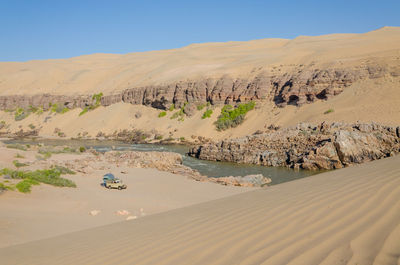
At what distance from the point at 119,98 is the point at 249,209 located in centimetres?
4561

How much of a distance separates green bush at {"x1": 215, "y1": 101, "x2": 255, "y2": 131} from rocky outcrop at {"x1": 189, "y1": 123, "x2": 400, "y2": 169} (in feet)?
31.8

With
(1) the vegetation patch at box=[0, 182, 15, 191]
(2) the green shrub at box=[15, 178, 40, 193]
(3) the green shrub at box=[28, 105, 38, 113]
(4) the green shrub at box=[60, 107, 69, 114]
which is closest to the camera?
(1) the vegetation patch at box=[0, 182, 15, 191]

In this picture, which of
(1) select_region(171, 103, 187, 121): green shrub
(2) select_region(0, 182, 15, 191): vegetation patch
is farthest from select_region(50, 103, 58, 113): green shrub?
(2) select_region(0, 182, 15, 191): vegetation patch

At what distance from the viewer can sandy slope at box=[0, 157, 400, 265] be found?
297 centimetres

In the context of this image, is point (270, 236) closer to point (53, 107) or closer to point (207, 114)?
point (207, 114)

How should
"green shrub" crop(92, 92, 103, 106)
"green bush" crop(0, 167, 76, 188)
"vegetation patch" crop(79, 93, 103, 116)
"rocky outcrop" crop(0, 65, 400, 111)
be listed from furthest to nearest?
"green shrub" crop(92, 92, 103, 106), "vegetation patch" crop(79, 93, 103, 116), "rocky outcrop" crop(0, 65, 400, 111), "green bush" crop(0, 167, 76, 188)

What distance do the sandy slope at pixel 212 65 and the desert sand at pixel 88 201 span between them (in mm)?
26661

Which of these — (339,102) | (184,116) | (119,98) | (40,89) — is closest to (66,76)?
(40,89)

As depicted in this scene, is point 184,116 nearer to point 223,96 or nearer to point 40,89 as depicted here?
point 223,96

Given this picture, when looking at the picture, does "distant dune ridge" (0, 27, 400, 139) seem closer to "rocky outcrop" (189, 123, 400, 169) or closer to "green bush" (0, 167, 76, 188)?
"rocky outcrop" (189, 123, 400, 169)

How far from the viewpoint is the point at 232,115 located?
3572cm

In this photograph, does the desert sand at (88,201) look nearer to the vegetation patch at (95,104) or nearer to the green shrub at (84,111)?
the green shrub at (84,111)

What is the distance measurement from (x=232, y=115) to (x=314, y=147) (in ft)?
52.6

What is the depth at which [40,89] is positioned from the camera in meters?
59.6
